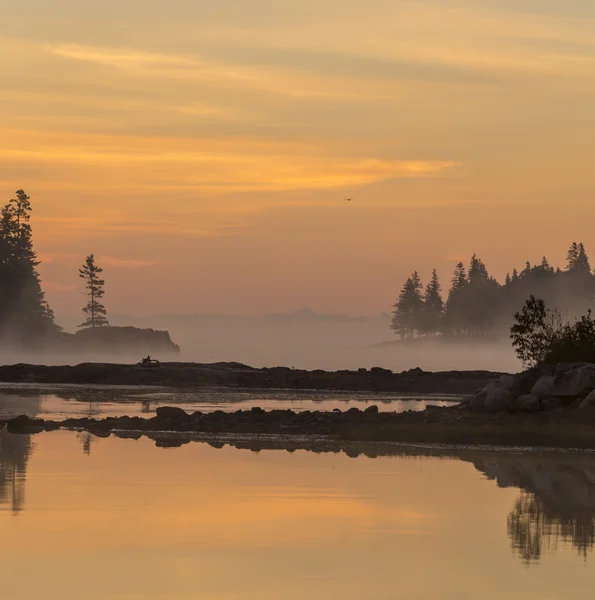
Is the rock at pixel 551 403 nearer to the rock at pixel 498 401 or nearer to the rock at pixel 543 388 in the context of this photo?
the rock at pixel 543 388

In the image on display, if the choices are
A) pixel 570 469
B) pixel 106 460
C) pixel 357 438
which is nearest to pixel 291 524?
pixel 106 460

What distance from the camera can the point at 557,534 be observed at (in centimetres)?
2184

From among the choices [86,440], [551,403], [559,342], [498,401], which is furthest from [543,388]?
[86,440]

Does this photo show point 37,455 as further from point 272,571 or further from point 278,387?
point 278,387

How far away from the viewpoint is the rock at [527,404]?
4572cm

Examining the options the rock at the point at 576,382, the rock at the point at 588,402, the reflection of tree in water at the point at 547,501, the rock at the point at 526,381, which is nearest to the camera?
the reflection of tree in water at the point at 547,501

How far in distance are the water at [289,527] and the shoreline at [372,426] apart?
627 centimetres

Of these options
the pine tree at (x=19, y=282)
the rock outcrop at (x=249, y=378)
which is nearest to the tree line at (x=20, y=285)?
the pine tree at (x=19, y=282)

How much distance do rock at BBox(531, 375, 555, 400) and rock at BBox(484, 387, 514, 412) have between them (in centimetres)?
92

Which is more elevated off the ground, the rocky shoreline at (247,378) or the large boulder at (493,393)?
the rocky shoreline at (247,378)

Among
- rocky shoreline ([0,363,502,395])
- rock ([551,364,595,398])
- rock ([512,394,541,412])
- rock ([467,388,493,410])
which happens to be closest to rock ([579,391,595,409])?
rock ([551,364,595,398])

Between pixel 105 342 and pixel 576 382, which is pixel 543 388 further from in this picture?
pixel 105 342

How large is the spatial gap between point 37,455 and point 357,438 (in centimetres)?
1206

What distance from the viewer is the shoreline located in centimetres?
4231
